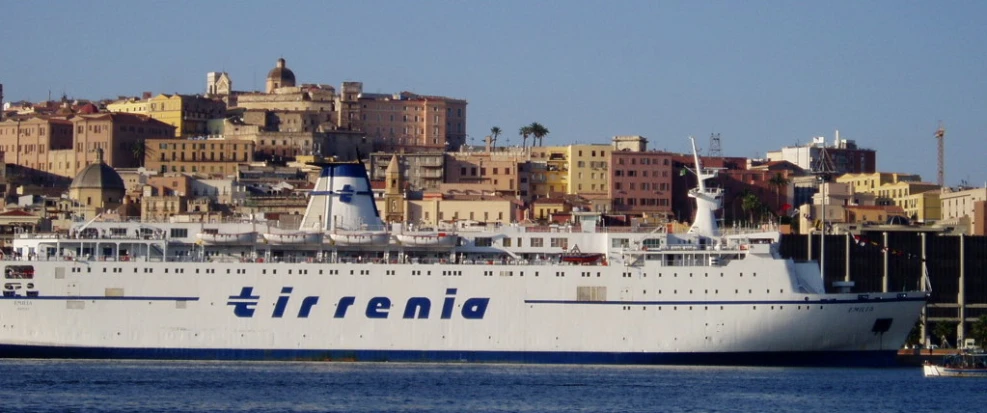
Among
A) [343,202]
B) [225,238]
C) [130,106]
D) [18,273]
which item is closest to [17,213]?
[130,106]

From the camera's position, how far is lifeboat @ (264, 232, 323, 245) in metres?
54.4

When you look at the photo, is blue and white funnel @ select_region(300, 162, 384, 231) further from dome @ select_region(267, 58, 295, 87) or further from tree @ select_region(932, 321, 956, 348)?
dome @ select_region(267, 58, 295, 87)

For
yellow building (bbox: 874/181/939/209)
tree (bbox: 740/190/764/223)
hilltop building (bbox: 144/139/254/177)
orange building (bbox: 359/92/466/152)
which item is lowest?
tree (bbox: 740/190/764/223)

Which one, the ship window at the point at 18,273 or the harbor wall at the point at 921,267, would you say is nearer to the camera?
the ship window at the point at 18,273

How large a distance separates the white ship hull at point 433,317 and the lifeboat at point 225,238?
1.07 m

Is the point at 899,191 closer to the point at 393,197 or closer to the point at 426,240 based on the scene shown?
the point at 393,197

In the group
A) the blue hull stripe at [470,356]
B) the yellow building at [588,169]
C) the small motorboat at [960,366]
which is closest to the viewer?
the blue hull stripe at [470,356]

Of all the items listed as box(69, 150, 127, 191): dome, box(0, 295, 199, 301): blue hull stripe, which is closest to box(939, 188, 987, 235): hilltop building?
box(69, 150, 127, 191): dome

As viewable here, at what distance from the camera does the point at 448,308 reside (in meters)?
53.4

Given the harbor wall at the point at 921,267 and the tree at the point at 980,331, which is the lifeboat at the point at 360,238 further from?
the harbor wall at the point at 921,267

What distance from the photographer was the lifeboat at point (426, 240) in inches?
2148

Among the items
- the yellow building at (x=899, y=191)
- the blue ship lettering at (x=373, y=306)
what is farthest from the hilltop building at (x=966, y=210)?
the blue ship lettering at (x=373, y=306)

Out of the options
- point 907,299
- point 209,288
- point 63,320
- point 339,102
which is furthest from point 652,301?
point 339,102

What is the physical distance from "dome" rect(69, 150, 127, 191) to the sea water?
39249mm
